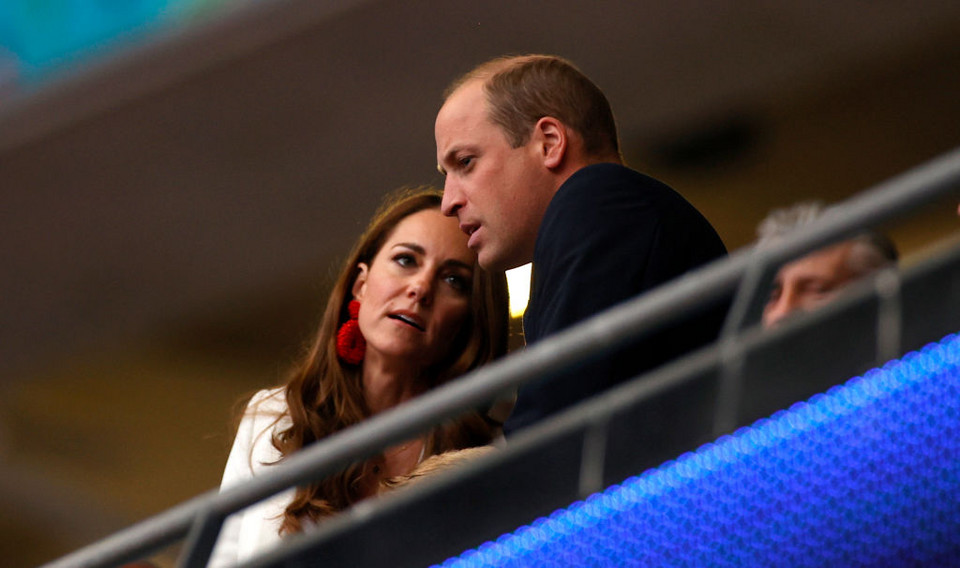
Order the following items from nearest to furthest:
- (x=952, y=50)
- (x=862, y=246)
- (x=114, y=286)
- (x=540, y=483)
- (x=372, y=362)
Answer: (x=540, y=483), (x=862, y=246), (x=372, y=362), (x=952, y=50), (x=114, y=286)

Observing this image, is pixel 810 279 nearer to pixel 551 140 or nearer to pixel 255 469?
pixel 551 140

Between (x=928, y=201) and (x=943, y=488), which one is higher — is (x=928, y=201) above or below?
above

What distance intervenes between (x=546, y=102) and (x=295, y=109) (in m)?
5.94

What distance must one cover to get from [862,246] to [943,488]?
34 cm

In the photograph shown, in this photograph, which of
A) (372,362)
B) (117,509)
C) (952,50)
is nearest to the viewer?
(372,362)

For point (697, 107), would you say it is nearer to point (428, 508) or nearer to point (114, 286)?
point (114, 286)

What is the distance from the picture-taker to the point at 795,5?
7539 millimetres

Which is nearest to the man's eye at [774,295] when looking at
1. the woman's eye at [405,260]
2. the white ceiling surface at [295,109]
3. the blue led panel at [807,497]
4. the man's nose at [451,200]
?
the blue led panel at [807,497]

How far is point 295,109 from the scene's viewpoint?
8.30 m

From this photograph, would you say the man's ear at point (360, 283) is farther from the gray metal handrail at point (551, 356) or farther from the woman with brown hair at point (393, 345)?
the gray metal handrail at point (551, 356)

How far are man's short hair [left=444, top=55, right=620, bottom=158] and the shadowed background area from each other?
3.93m

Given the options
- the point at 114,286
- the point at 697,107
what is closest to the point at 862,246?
the point at 697,107

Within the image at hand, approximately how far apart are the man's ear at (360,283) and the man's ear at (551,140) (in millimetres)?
815

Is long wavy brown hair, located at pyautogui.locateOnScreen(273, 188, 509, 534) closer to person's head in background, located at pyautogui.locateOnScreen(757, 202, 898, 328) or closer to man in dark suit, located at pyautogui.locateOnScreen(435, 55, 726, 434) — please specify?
man in dark suit, located at pyautogui.locateOnScreen(435, 55, 726, 434)
